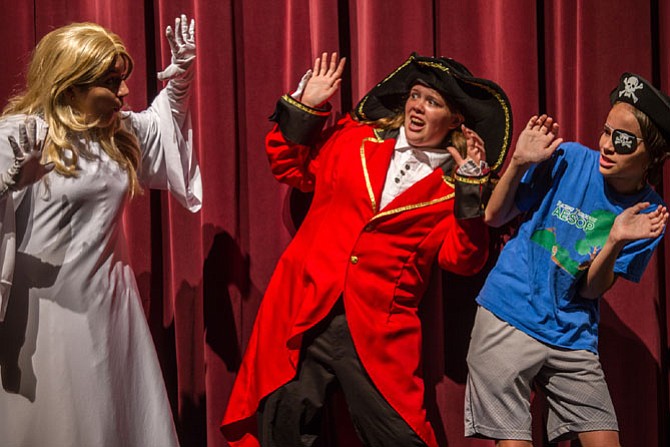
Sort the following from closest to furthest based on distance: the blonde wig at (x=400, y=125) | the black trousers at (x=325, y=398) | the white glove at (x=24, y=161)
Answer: the white glove at (x=24, y=161) → the black trousers at (x=325, y=398) → the blonde wig at (x=400, y=125)

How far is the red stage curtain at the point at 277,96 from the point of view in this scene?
3.01 metres

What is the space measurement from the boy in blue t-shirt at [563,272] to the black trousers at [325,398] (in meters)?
0.25

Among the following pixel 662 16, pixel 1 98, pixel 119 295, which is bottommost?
pixel 119 295

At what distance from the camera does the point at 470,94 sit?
2.75 metres

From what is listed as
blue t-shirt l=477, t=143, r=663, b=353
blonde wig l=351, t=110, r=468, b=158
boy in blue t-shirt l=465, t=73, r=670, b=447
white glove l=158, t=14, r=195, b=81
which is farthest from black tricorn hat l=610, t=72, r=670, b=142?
white glove l=158, t=14, r=195, b=81

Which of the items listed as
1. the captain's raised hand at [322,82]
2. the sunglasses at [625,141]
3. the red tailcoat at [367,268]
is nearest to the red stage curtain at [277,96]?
the captain's raised hand at [322,82]

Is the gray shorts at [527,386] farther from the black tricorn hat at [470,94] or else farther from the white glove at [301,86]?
the white glove at [301,86]

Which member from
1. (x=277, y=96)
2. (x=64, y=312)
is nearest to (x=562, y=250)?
(x=277, y=96)

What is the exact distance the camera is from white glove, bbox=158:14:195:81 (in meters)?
2.70

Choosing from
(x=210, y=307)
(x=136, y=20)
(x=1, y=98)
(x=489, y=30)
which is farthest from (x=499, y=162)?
(x=1, y=98)

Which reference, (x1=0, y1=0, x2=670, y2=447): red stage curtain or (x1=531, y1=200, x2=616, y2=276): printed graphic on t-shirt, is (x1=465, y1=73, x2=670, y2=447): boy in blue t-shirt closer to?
(x1=531, y1=200, x2=616, y2=276): printed graphic on t-shirt

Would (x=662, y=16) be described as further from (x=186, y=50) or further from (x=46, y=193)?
(x=46, y=193)

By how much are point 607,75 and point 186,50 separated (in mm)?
1323

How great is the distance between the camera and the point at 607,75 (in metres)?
3.01
